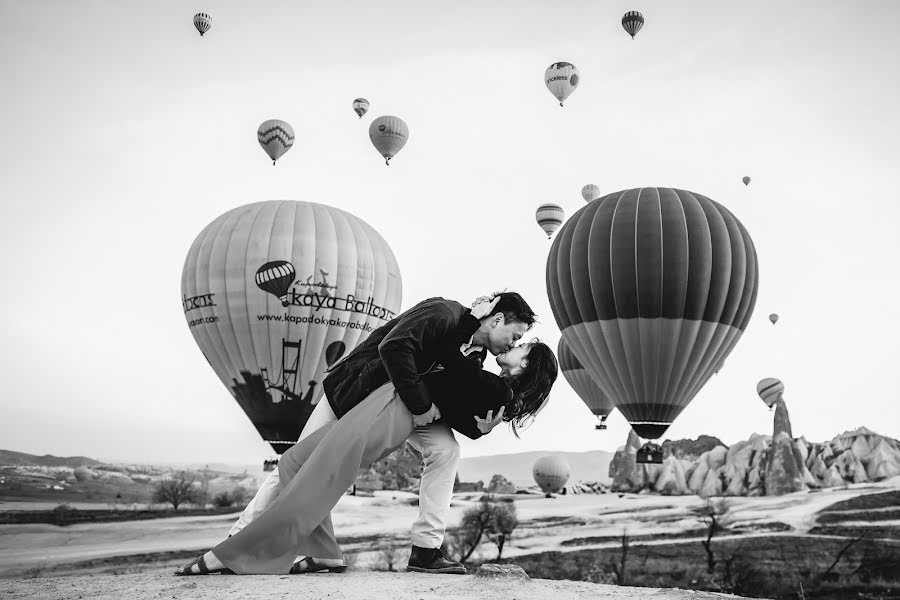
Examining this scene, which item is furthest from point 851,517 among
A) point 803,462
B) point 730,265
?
point 730,265

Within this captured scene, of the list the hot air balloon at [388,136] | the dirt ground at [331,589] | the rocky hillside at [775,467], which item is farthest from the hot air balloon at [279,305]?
the rocky hillside at [775,467]

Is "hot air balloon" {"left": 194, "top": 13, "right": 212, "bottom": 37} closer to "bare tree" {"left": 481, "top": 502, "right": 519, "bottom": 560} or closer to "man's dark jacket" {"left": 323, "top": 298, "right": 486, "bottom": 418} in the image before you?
"bare tree" {"left": 481, "top": 502, "right": 519, "bottom": 560}

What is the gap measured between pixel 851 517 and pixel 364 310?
22.4 meters

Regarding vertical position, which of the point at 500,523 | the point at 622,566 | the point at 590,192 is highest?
the point at 590,192

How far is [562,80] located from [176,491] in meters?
20.1

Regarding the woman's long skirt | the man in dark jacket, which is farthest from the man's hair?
the woman's long skirt

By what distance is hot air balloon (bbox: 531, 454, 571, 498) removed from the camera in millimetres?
45250

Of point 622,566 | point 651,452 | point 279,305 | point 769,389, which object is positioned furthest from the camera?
point 769,389

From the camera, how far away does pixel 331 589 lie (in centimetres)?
339

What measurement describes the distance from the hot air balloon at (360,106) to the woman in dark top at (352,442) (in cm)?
2793

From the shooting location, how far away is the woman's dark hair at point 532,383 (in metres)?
4.26

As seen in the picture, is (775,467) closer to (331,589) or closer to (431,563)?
(431,563)

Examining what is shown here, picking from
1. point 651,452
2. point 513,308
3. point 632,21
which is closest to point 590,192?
point 632,21

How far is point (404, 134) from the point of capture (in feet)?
91.2
